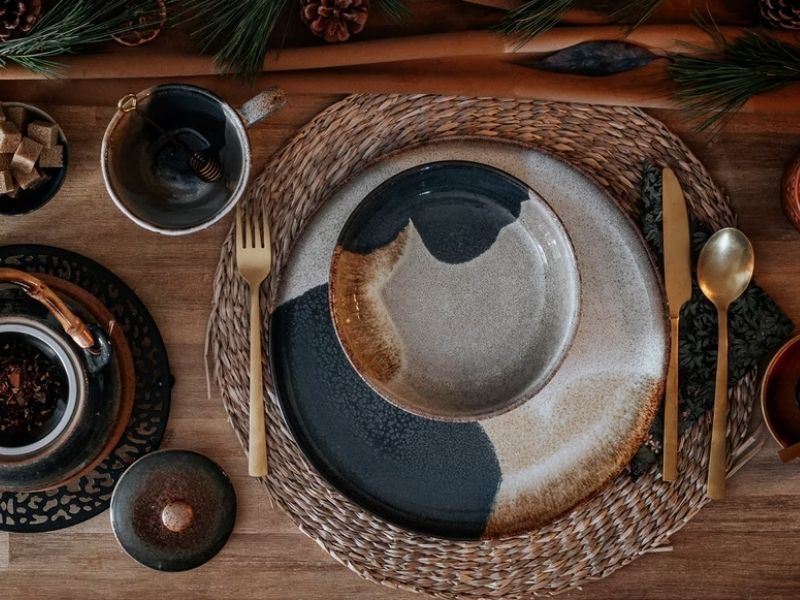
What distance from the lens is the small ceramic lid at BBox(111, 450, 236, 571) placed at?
762 millimetres

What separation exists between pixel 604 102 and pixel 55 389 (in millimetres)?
569

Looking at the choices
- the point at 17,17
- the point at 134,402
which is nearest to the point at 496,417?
the point at 134,402

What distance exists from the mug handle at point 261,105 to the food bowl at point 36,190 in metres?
0.18

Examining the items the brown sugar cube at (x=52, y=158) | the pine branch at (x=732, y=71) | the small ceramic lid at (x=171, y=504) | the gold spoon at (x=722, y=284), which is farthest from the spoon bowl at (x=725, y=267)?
the brown sugar cube at (x=52, y=158)

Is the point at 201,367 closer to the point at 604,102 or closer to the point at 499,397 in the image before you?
the point at 499,397

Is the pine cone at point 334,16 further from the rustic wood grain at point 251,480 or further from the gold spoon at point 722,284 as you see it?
the gold spoon at point 722,284

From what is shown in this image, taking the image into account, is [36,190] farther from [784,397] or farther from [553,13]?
[784,397]

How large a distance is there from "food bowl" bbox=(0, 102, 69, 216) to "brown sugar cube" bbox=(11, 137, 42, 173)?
0.9 inches

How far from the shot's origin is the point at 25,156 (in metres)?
0.73

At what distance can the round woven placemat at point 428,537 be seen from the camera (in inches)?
30.3

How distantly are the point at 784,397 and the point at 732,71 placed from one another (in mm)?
307

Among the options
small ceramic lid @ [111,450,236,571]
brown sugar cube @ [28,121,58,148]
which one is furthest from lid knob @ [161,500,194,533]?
brown sugar cube @ [28,121,58,148]

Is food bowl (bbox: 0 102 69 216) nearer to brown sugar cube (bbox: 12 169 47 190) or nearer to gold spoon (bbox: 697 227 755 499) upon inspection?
brown sugar cube (bbox: 12 169 47 190)

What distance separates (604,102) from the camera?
773 mm
